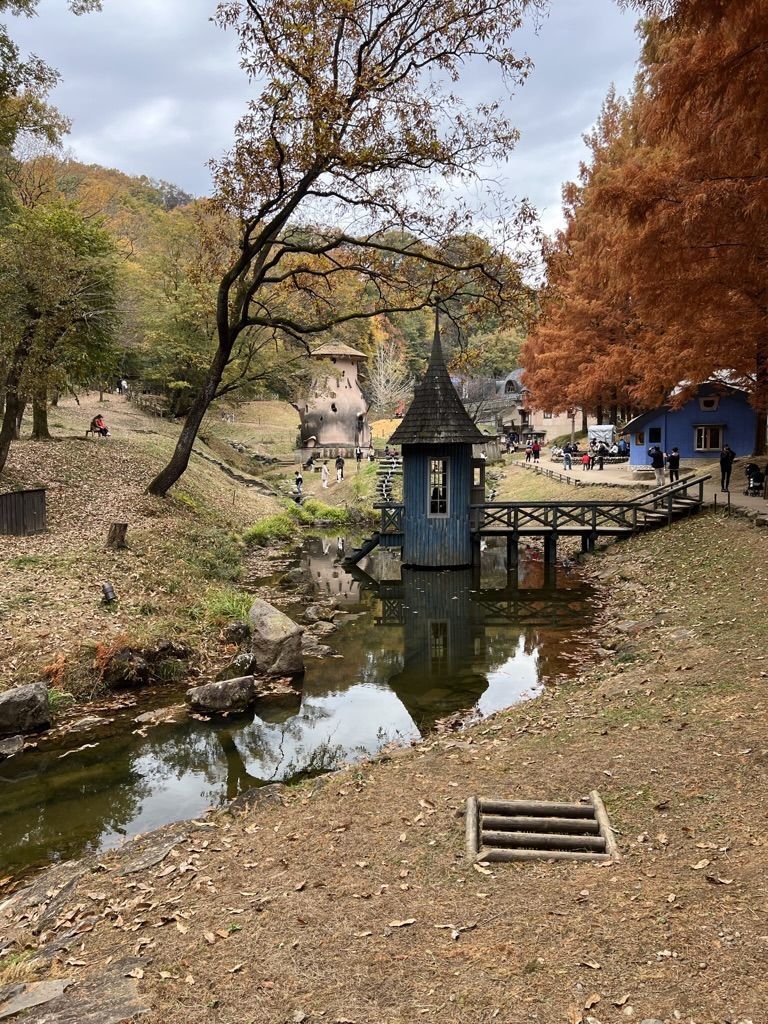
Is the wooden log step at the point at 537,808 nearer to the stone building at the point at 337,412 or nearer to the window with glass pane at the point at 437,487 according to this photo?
the window with glass pane at the point at 437,487

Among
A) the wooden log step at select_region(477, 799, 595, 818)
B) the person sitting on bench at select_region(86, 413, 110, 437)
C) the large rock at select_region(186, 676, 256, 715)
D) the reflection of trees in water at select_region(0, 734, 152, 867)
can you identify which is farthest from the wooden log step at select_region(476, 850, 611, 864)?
the person sitting on bench at select_region(86, 413, 110, 437)

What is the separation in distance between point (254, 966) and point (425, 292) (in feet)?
52.6

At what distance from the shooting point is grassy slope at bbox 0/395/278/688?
10.8 metres

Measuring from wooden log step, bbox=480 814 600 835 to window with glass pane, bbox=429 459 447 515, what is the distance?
15079mm

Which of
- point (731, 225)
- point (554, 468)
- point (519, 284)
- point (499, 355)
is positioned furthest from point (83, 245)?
point (499, 355)

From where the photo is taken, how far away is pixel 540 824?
5.54 meters

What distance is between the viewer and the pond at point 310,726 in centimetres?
749

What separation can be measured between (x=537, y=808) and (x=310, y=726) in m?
4.71

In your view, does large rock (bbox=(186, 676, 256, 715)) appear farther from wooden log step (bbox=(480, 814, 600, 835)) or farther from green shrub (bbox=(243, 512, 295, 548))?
green shrub (bbox=(243, 512, 295, 548))

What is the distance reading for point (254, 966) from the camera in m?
4.21

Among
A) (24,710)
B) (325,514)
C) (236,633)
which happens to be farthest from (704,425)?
(24,710)

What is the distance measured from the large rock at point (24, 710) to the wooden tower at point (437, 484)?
12996 millimetres

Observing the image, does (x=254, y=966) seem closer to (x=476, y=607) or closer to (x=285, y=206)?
(x=476, y=607)

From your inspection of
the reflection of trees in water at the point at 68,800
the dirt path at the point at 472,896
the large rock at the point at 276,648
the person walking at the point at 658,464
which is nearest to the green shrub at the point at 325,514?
the person walking at the point at 658,464
